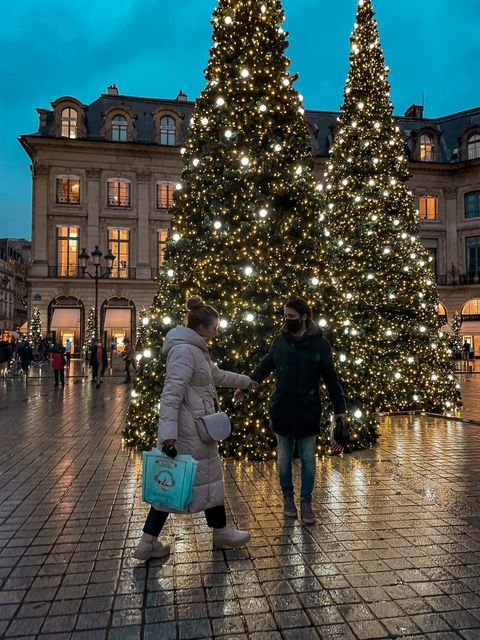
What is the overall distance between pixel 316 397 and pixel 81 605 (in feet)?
8.22

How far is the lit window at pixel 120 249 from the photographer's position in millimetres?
40250

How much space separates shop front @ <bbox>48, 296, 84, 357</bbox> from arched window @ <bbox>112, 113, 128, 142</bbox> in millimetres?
11928

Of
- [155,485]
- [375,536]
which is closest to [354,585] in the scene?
[375,536]

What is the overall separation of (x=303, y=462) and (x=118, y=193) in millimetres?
38019

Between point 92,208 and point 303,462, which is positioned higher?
point 92,208

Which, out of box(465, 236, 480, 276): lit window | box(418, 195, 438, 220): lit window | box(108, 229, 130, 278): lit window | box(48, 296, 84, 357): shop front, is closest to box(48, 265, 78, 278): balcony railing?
box(48, 296, 84, 357): shop front

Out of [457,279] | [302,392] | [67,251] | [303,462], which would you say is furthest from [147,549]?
[457,279]

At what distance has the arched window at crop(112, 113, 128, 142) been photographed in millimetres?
39969

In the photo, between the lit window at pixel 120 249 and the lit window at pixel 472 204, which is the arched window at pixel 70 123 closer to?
the lit window at pixel 120 249

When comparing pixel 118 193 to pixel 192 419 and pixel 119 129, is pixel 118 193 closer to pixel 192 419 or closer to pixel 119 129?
pixel 119 129

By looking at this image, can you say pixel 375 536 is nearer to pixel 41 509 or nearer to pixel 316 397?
pixel 316 397

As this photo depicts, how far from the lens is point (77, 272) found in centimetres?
3928

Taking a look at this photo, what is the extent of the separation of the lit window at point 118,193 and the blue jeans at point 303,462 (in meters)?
37.7

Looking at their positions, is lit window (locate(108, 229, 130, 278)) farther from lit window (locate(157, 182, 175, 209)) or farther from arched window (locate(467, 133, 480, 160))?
arched window (locate(467, 133, 480, 160))
